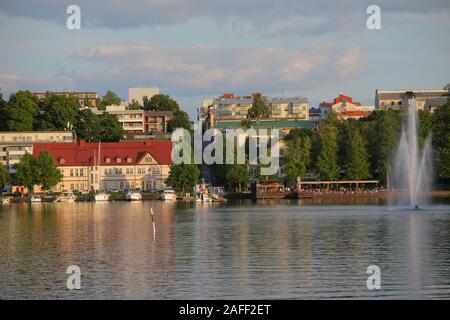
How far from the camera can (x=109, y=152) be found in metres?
161

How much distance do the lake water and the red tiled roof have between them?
6738cm

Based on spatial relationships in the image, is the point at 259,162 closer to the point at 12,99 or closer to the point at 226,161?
the point at 226,161

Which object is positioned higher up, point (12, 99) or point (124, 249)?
point (12, 99)

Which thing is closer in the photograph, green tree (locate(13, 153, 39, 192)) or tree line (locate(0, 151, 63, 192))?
green tree (locate(13, 153, 39, 192))

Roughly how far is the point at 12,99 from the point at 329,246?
135790 millimetres

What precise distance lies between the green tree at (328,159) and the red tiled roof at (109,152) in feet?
78.9

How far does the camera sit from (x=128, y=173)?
15862cm

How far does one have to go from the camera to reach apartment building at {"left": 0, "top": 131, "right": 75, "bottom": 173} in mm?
168750

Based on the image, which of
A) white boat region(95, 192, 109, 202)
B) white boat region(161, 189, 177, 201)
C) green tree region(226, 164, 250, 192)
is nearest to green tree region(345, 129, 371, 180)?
green tree region(226, 164, 250, 192)

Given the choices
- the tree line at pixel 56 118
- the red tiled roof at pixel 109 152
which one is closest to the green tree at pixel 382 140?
the red tiled roof at pixel 109 152

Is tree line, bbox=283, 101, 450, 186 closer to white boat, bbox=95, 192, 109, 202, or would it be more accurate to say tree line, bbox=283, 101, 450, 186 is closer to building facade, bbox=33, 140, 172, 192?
building facade, bbox=33, 140, 172, 192

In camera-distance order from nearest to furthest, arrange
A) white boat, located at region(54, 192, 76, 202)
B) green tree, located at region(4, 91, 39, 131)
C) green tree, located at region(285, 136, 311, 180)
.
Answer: white boat, located at region(54, 192, 76, 202)
green tree, located at region(285, 136, 311, 180)
green tree, located at region(4, 91, 39, 131)

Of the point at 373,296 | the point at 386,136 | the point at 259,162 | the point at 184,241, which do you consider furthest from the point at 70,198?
the point at 373,296

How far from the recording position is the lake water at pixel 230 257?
145 ft
